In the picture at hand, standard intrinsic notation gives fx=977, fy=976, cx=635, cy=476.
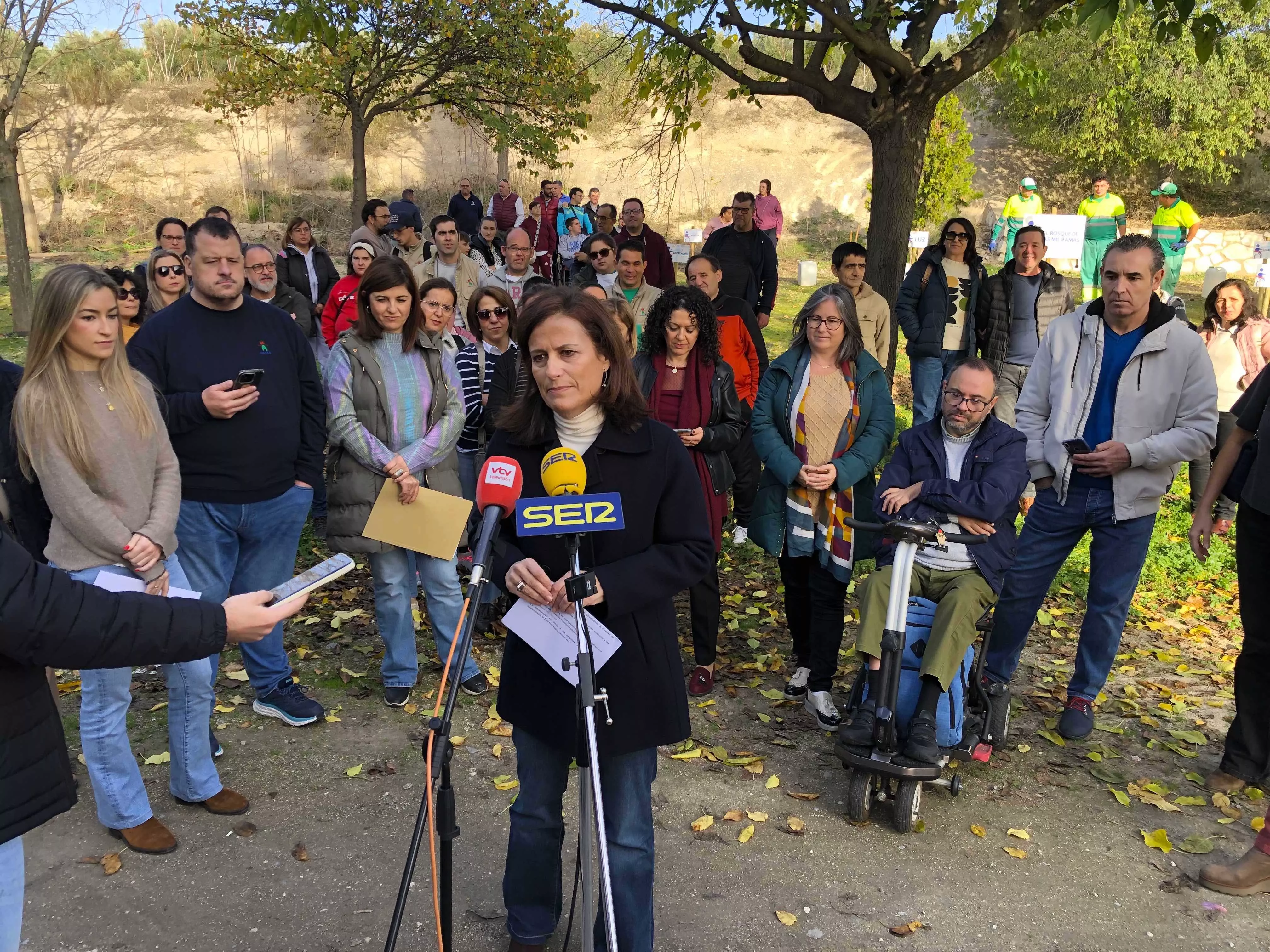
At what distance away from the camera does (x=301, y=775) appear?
15.4 ft

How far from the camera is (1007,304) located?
336 inches

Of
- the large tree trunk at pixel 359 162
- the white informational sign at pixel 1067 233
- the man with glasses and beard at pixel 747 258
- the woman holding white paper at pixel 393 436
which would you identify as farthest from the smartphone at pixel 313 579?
the white informational sign at pixel 1067 233

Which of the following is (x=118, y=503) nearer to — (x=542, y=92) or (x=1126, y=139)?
(x=542, y=92)

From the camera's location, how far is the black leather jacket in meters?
5.45

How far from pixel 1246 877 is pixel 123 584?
4422mm

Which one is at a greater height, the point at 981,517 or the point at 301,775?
the point at 981,517

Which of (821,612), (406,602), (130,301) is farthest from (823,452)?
(130,301)

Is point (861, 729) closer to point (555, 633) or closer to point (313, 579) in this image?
point (555, 633)

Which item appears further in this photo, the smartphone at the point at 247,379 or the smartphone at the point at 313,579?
the smartphone at the point at 247,379

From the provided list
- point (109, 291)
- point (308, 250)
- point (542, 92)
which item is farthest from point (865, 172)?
point (109, 291)

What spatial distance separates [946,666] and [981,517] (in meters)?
0.74

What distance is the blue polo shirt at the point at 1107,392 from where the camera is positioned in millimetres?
4910

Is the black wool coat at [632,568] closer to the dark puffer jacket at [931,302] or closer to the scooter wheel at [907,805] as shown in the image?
the scooter wheel at [907,805]

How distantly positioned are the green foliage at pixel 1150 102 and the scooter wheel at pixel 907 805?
92.3 feet
